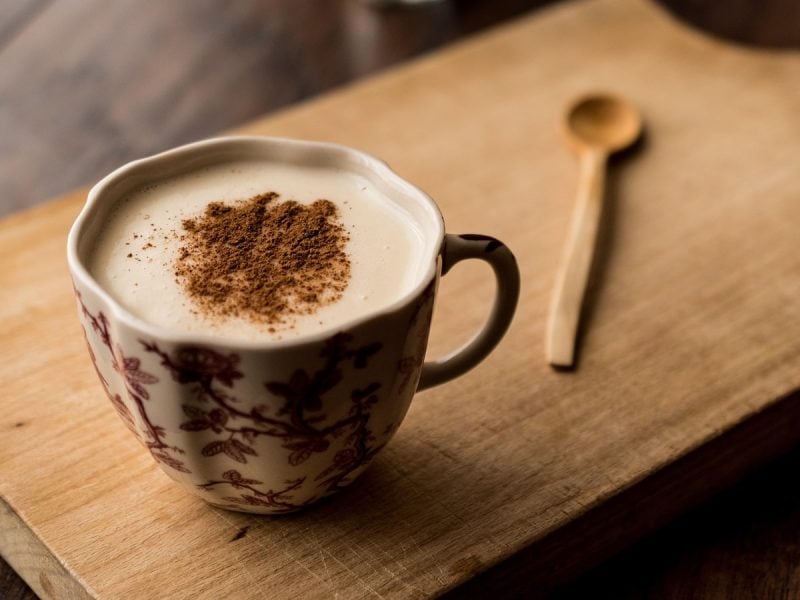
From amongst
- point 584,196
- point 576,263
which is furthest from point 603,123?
point 576,263

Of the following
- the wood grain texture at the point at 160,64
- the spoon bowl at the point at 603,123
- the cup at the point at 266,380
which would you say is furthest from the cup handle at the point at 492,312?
the wood grain texture at the point at 160,64

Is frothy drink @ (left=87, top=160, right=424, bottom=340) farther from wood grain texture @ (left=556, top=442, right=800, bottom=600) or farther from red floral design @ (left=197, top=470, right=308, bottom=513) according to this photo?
wood grain texture @ (left=556, top=442, right=800, bottom=600)

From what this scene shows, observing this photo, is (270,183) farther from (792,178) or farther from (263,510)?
(792,178)

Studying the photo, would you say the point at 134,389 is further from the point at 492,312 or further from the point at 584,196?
the point at 584,196

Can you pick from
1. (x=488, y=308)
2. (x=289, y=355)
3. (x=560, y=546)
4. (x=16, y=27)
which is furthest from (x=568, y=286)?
(x=16, y=27)

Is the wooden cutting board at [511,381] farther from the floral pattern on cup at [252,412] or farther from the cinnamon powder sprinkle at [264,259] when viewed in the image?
the cinnamon powder sprinkle at [264,259]

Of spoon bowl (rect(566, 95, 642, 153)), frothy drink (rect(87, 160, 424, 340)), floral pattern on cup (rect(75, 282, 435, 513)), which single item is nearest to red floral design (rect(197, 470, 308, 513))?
floral pattern on cup (rect(75, 282, 435, 513))

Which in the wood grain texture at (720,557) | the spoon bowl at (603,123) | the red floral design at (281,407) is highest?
the red floral design at (281,407)
